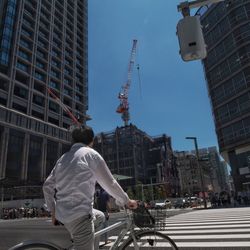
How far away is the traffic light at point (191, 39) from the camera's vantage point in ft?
17.0

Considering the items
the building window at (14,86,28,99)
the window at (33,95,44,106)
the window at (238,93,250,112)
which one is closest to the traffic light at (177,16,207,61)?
the window at (238,93,250,112)

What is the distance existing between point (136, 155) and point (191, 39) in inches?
4015

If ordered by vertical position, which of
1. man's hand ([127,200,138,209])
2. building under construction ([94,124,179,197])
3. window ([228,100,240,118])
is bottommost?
man's hand ([127,200,138,209])

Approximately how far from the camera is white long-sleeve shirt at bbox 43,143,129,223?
247 cm

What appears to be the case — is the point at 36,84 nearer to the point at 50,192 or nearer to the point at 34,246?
the point at 50,192

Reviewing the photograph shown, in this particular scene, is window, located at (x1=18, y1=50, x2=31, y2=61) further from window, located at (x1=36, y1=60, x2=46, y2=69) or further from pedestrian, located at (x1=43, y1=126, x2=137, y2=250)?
pedestrian, located at (x1=43, y1=126, x2=137, y2=250)

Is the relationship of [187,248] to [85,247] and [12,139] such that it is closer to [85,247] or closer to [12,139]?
[85,247]

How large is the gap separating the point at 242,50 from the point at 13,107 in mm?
43212

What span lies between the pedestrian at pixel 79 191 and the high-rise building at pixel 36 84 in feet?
161

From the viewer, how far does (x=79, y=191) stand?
251cm

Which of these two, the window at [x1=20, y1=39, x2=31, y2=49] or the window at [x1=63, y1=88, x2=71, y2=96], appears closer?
the window at [x1=20, y1=39, x2=31, y2=49]

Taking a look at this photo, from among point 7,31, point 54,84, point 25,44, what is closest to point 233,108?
point 7,31

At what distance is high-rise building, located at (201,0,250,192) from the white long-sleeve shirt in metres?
36.8

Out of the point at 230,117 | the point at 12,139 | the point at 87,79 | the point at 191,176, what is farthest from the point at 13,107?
the point at 191,176
